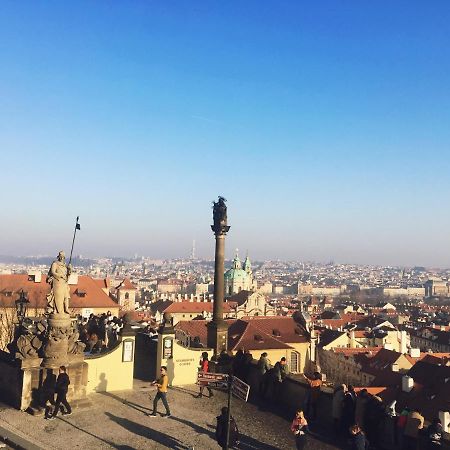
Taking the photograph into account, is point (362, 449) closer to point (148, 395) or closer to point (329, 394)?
point (329, 394)

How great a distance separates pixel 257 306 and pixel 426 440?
92.6 m

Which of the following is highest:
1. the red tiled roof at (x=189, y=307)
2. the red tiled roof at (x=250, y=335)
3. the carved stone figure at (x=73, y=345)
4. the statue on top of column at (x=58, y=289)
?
the statue on top of column at (x=58, y=289)

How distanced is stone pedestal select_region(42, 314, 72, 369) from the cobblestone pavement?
1.40 metres

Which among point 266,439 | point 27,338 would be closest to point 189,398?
point 266,439

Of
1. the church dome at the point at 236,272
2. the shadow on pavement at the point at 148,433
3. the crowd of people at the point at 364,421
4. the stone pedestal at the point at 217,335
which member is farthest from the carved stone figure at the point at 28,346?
the church dome at the point at 236,272

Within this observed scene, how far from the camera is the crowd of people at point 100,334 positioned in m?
19.0

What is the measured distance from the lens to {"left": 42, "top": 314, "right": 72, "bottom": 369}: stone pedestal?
587 inches

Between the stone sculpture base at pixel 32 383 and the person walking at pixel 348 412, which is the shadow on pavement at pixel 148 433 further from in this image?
the person walking at pixel 348 412

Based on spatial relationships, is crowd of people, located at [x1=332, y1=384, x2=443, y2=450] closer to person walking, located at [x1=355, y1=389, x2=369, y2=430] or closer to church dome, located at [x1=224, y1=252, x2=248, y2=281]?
person walking, located at [x1=355, y1=389, x2=369, y2=430]

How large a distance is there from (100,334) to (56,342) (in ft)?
21.8

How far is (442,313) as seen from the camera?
15000cm

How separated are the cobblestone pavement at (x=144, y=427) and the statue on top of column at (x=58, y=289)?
2742 millimetres

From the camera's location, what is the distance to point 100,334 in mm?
21594

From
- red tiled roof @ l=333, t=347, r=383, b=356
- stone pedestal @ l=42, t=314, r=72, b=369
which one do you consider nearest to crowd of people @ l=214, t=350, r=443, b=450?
stone pedestal @ l=42, t=314, r=72, b=369
